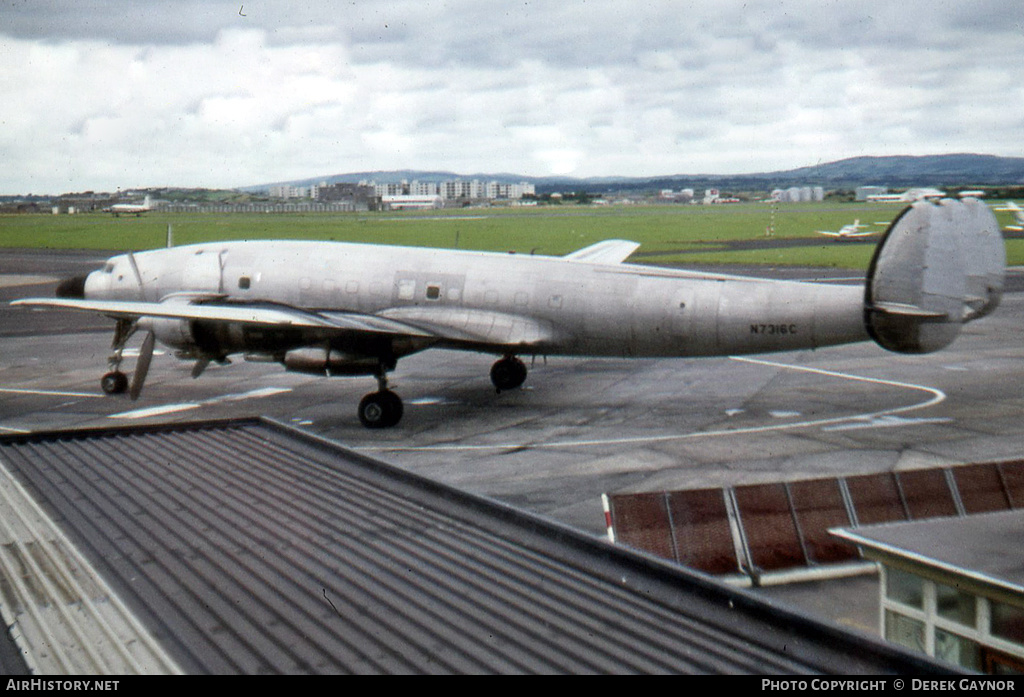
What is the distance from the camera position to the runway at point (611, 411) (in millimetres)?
21031

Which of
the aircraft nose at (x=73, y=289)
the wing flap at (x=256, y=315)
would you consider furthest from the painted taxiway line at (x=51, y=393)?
the wing flap at (x=256, y=315)

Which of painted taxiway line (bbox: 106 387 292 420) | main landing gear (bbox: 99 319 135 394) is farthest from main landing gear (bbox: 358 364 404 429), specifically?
main landing gear (bbox: 99 319 135 394)

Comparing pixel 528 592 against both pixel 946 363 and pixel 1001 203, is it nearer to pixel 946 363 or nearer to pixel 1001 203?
pixel 946 363

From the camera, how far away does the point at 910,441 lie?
906 inches

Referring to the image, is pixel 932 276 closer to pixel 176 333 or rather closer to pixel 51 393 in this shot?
pixel 176 333

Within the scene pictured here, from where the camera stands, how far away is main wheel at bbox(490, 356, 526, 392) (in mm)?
30359

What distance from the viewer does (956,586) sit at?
32.7ft

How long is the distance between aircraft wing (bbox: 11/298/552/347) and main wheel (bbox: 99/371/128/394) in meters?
3.12

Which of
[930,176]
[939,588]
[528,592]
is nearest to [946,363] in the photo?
[939,588]

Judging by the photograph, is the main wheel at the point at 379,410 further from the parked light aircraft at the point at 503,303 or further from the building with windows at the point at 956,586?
the building with windows at the point at 956,586

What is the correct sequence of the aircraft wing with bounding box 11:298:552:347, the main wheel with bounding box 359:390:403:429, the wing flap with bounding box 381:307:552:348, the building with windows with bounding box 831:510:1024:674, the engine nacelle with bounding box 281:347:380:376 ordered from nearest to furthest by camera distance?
the building with windows with bounding box 831:510:1024:674 → the aircraft wing with bounding box 11:298:552:347 → the engine nacelle with bounding box 281:347:380:376 → the main wheel with bounding box 359:390:403:429 → the wing flap with bounding box 381:307:552:348

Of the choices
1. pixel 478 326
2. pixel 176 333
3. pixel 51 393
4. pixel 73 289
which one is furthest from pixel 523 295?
pixel 51 393

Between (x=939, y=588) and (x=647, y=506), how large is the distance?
18.3ft

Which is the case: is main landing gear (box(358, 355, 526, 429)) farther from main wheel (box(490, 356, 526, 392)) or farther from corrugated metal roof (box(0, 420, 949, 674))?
corrugated metal roof (box(0, 420, 949, 674))
